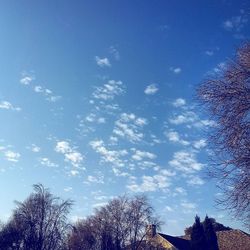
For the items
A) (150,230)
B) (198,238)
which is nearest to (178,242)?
(198,238)

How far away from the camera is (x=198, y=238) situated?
55000 mm

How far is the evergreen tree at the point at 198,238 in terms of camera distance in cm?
5444

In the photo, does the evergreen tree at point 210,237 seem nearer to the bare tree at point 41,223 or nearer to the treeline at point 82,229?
the treeline at point 82,229

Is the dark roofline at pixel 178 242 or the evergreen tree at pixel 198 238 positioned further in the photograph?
the dark roofline at pixel 178 242

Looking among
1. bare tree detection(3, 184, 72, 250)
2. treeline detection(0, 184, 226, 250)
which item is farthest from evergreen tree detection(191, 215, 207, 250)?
bare tree detection(3, 184, 72, 250)

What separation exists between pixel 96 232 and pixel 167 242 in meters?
14.2

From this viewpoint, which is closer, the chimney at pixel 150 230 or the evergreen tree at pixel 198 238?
the chimney at pixel 150 230

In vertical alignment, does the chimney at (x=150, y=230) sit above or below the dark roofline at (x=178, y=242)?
below

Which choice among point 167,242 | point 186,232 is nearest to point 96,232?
point 167,242

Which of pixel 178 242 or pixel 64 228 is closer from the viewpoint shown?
pixel 64 228

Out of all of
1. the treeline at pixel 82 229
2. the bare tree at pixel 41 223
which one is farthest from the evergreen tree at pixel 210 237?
the bare tree at pixel 41 223

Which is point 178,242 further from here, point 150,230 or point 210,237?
point 150,230

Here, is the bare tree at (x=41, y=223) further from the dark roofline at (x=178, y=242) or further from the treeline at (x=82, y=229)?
the dark roofline at (x=178, y=242)

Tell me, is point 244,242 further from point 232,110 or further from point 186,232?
point 232,110
